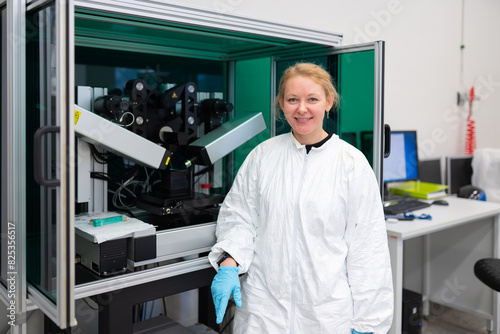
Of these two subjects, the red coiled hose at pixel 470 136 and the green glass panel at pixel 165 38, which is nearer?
the green glass panel at pixel 165 38

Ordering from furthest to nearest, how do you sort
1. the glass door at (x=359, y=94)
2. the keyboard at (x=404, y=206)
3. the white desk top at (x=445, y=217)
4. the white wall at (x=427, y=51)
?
the white wall at (x=427, y=51), the keyboard at (x=404, y=206), the white desk top at (x=445, y=217), the glass door at (x=359, y=94)

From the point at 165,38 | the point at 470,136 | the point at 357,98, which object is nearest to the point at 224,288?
the point at 357,98

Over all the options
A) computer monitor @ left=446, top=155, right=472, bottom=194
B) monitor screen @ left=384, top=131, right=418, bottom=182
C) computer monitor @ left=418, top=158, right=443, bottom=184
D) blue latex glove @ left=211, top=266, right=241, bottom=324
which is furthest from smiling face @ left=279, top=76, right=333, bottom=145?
computer monitor @ left=446, top=155, right=472, bottom=194

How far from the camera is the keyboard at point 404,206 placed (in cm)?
240

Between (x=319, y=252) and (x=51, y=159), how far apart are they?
0.80 metres

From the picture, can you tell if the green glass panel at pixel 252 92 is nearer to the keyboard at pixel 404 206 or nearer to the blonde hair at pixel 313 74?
the blonde hair at pixel 313 74

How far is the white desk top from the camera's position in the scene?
2070 mm

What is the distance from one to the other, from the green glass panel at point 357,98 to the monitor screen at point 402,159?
2.98ft

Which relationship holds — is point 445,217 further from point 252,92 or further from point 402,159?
point 252,92

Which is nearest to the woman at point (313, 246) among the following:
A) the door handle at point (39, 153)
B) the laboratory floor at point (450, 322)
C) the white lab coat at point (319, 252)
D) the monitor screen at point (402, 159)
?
the white lab coat at point (319, 252)

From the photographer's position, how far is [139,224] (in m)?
1.41

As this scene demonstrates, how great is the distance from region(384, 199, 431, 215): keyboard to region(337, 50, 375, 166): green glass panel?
69cm

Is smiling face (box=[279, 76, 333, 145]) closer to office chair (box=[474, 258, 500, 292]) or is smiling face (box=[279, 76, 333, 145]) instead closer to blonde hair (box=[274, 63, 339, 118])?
blonde hair (box=[274, 63, 339, 118])

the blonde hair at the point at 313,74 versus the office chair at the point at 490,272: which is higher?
the blonde hair at the point at 313,74
